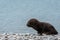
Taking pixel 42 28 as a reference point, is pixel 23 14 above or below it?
above

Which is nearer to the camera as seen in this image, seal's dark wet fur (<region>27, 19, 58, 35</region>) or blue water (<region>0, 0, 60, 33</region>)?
seal's dark wet fur (<region>27, 19, 58, 35</region>)

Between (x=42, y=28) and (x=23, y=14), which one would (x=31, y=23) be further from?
(x=23, y=14)

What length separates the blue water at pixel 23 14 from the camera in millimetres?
17688

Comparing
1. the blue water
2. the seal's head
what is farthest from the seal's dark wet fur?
the blue water

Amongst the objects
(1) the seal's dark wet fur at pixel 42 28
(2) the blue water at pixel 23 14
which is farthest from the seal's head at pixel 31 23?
(2) the blue water at pixel 23 14

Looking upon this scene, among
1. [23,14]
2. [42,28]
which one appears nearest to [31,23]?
[42,28]

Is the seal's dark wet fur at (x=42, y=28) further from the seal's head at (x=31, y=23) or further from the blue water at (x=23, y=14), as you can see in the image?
the blue water at (x=23, y=14)

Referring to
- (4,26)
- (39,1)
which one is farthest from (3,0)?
(4,26)

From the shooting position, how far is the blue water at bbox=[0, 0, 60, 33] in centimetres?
1769

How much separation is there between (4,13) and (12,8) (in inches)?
95.6

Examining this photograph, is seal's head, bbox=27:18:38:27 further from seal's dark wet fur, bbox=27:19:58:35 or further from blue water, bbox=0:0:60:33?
blue water, bbox=0:0:60:33

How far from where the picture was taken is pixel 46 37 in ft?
38.0

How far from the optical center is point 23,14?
2258 cm

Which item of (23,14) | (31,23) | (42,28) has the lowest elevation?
(42,28)
